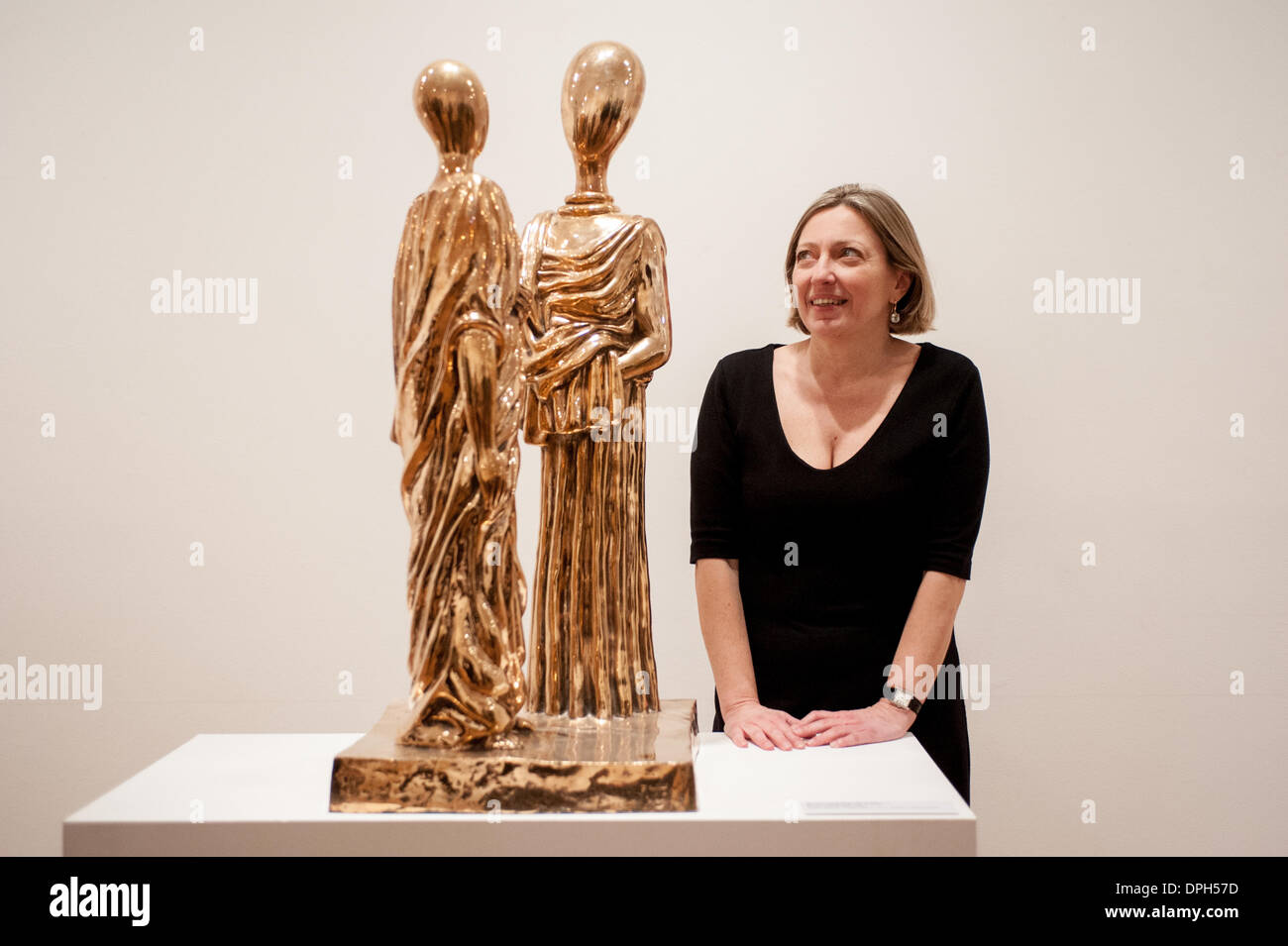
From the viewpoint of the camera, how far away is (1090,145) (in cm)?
304

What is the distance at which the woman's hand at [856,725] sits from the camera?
1.90 m

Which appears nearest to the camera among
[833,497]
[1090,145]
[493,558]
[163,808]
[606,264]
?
[163,808]

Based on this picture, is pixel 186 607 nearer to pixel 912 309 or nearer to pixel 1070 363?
pixel 912 309

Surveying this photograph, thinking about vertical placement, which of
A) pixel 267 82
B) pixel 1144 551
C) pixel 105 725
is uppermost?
pixel 267 82

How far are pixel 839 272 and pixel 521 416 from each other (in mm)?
663

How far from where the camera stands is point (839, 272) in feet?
6.63

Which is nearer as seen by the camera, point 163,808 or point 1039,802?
point 163,808

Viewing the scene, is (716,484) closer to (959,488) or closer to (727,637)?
(727,637)

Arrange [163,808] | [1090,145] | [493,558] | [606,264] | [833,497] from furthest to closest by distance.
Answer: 1. [1090,145]
2. [833,497]
3. [606,264]
4. [493,558]
5. [163,808]

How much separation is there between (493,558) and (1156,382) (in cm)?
214

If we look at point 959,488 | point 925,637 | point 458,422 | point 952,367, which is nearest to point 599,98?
point 458,422

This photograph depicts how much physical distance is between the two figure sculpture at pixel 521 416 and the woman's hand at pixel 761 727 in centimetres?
15

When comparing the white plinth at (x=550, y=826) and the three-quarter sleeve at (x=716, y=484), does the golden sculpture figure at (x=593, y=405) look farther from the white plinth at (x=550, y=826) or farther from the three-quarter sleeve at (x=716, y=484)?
the white plinth at (x=550, y=826)

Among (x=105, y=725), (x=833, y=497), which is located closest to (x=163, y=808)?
(x=833, y=497)
